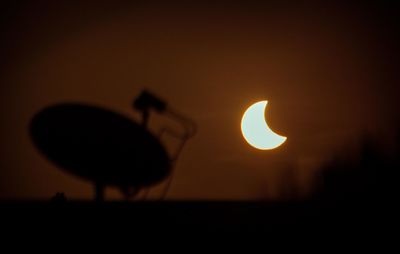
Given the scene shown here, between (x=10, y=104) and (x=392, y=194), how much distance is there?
155 centimetres

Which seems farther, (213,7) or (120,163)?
(213,7)

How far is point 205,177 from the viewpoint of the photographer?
4.42 ft

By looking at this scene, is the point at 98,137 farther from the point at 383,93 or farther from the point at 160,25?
the point at 383,93

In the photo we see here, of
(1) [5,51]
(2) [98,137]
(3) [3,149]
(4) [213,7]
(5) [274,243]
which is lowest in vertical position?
(5) [274,243]

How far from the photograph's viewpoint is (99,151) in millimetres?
825

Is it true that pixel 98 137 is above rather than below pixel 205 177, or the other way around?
below

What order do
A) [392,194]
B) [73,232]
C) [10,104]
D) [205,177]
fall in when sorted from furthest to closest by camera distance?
1. [10,104]
2. [205,177]
3. [392,194]
4. [73,232]

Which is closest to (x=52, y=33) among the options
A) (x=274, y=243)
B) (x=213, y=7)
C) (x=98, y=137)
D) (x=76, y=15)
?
(x=76, y=15)

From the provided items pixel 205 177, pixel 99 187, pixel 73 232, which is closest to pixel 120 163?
pixel 99 187

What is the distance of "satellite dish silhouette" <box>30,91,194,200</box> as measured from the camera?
32.2 inches

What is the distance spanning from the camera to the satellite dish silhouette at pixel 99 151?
0.82m

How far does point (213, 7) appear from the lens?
1.50 metres

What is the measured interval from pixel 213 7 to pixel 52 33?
78 centimetres

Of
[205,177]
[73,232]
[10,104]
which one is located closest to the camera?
[73,232]
